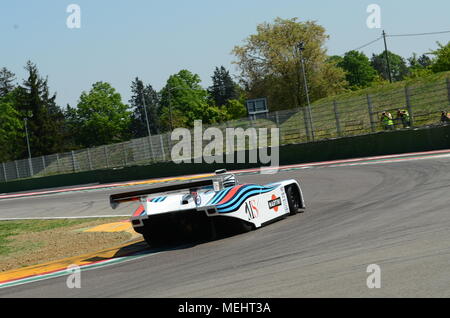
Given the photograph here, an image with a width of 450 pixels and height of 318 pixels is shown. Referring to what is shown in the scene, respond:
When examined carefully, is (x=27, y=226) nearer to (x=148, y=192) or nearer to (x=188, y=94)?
(x=148, y=192)

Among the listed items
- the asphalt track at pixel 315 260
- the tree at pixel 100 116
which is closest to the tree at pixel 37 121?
the tree at pixel 100 116

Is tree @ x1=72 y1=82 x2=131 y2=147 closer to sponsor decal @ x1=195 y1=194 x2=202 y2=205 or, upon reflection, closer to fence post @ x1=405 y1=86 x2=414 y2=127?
fence post @ x1=405 y1=86 x2=414 y2=127

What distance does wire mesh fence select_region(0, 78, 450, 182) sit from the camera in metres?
25.1

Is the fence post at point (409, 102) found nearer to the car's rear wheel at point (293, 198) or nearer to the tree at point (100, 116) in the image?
the car's rear wheel at point (293, 198)

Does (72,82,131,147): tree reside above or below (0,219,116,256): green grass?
above

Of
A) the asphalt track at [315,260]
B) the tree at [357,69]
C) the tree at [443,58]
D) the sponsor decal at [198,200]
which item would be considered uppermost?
the tree at [357,69]

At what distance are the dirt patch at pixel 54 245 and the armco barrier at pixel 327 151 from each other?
44.9 feet

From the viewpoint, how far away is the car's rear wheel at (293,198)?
1090cm

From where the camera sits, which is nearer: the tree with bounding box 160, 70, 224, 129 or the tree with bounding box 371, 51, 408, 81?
the tree with bounding box 160, 70, 224, 129

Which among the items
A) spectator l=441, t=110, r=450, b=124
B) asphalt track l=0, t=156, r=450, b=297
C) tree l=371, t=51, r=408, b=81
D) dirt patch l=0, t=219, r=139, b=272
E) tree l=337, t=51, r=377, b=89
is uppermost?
tree l=371, t=51, r=408, b=81

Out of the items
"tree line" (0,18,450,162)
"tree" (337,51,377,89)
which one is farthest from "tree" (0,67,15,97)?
"tree" (337,51,377,89)

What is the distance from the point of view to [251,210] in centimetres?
943

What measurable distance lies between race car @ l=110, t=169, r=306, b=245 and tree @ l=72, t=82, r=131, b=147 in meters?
90.3

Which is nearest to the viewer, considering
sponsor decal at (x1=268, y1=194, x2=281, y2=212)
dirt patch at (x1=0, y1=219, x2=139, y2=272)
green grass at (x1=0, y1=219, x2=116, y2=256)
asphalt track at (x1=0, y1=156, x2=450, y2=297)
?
asphalt track at (x1=0, y1=156, x2=450, y2=297)
